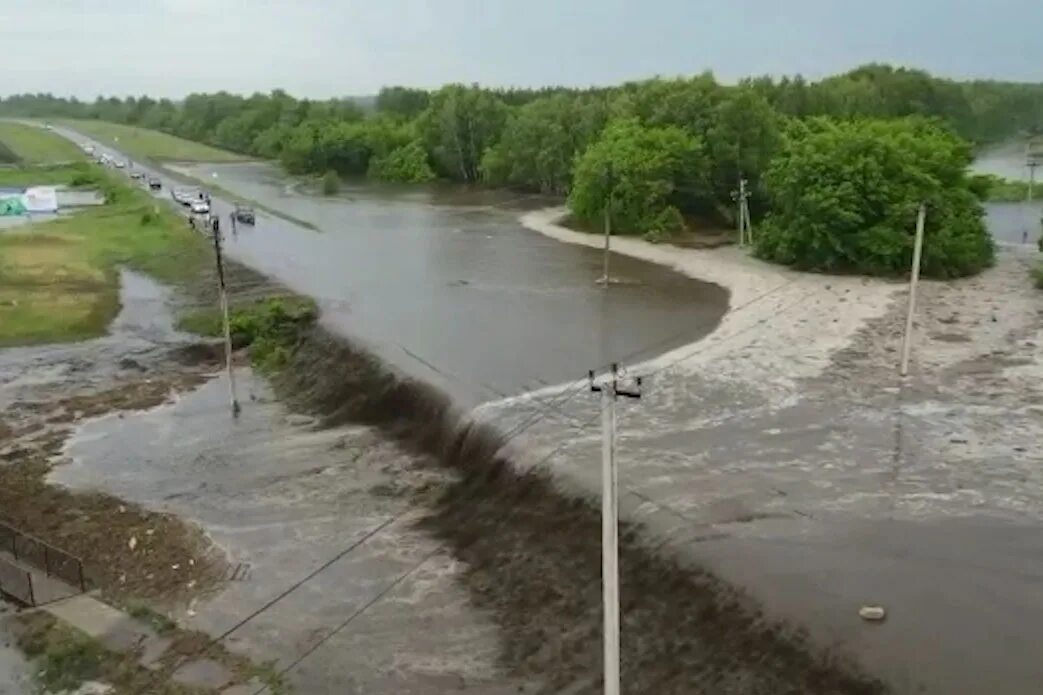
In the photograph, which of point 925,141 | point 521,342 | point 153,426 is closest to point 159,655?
point 153,426

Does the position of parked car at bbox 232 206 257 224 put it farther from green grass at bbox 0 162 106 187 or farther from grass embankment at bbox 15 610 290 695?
grass embankment at bbox 15 610 290 695

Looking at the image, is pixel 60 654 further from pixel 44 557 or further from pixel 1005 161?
pixel 1005 161

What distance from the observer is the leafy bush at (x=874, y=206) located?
150 ft

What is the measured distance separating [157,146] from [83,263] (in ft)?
352

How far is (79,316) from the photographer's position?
41031 millimetres

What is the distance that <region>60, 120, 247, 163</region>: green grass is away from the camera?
13850cm

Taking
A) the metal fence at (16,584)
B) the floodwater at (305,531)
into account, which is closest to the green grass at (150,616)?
the floodwater at (305,531)

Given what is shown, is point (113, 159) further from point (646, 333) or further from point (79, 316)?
point (646, 333)

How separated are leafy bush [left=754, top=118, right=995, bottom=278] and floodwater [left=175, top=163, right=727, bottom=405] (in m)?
5.94

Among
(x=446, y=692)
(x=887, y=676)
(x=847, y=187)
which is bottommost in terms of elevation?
(x=446, y=692)

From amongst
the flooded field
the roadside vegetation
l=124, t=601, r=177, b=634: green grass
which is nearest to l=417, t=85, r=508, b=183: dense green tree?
the roadside vegetation

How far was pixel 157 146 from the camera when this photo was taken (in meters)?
153

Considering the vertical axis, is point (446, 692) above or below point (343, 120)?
below

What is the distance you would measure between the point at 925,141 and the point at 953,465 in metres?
31.2
